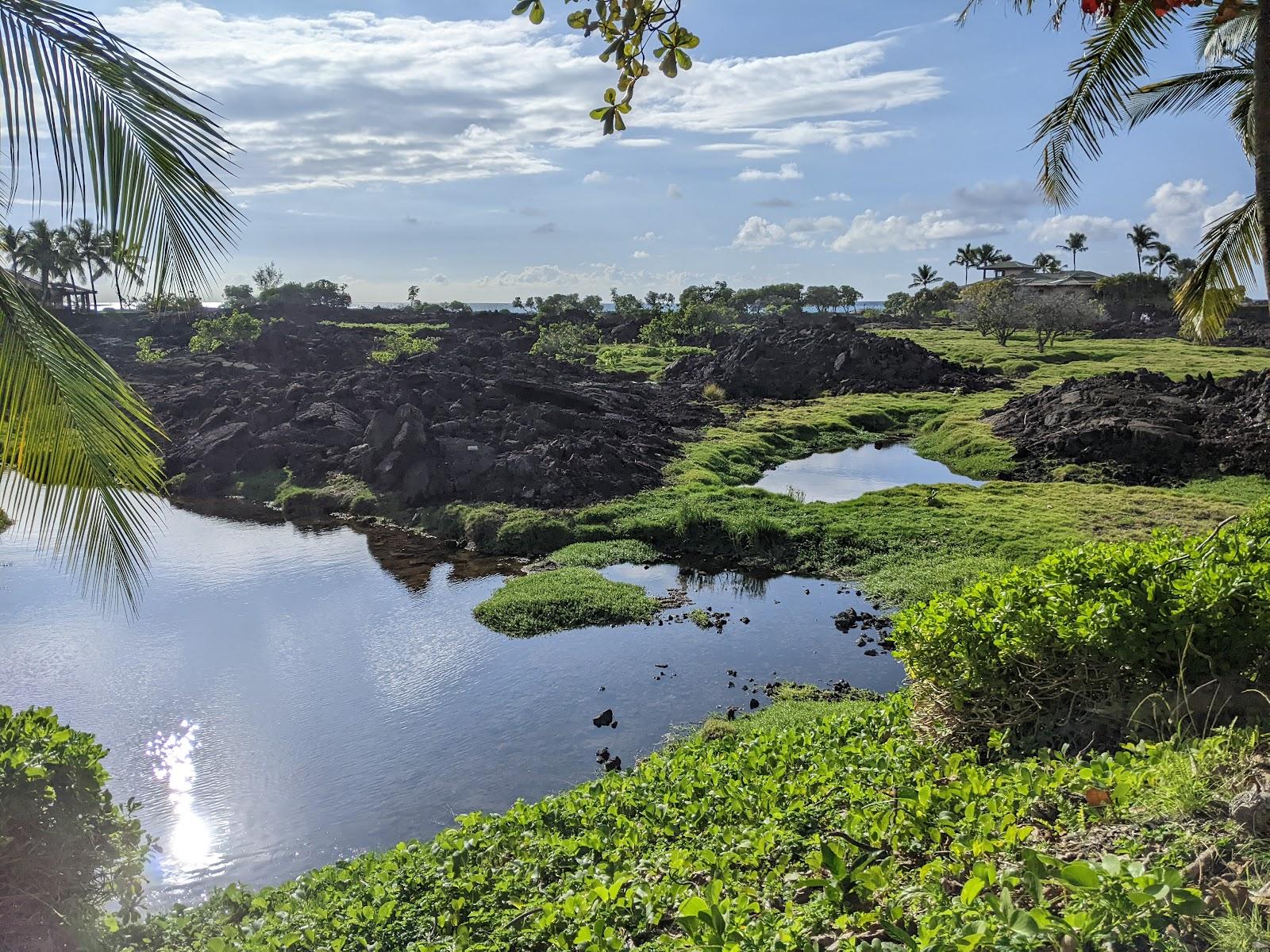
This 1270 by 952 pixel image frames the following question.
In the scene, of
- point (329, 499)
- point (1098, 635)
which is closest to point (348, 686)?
point (1098, 635)

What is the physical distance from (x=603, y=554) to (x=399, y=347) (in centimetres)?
4443

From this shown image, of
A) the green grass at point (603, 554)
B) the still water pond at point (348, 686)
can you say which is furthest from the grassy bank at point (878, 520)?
the still water pond at point (348, 686)

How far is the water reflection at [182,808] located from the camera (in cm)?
1228

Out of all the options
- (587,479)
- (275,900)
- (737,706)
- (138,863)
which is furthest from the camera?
(587,479)

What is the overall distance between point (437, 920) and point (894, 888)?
159 inches

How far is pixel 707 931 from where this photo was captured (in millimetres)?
4285

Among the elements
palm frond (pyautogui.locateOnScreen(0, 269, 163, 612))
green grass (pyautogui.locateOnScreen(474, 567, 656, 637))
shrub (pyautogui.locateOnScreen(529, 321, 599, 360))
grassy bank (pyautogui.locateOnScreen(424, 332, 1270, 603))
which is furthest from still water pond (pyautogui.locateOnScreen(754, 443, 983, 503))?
shrub (pyautogui.locateOnScreen(529, 321, 599, 360))

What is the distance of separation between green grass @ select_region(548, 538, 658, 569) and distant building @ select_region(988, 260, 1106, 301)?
225ft

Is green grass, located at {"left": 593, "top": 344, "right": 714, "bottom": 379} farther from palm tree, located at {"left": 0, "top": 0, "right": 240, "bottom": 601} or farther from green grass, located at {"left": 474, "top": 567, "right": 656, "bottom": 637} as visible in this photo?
palm tree, located at {"left": 0, "top": 0, "right": 240, "bottom": 601}

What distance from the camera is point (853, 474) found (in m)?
39.2

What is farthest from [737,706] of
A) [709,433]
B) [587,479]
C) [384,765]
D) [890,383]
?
[890,383]

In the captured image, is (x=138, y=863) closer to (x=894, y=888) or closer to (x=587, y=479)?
(x=894, y=888)

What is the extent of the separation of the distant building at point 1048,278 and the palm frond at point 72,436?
86702 mm

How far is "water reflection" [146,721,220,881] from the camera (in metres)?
12.3
